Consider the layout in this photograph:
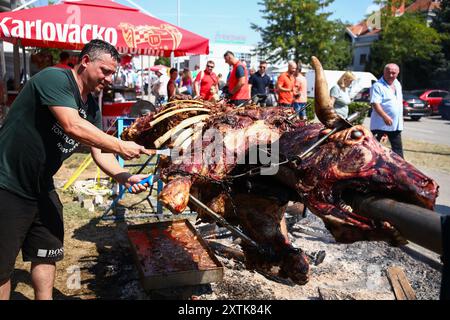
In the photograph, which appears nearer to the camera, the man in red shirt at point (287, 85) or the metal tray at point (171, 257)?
the metal tray at point (171, 257)

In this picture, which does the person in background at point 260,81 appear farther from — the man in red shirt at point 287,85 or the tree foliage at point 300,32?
the tree foliage at point 300,32

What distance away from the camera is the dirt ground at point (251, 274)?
3871 millimetres

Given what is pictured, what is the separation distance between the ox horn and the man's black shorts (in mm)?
2203

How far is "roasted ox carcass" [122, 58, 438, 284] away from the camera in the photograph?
6.88ft

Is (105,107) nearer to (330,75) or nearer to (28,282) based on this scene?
(28,282)

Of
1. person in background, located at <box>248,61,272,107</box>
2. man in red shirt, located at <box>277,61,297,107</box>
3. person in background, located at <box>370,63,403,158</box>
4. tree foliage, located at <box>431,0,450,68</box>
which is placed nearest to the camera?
person in background, located at <box>370,63,403,158</box>

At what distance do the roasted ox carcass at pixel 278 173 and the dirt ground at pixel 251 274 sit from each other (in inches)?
32.9

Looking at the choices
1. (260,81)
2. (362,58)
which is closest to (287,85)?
(260,81)

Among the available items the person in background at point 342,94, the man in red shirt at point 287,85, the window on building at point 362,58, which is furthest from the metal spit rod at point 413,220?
the window on building at point 362,58

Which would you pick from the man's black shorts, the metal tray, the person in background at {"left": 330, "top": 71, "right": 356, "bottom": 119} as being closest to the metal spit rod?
the metal tray

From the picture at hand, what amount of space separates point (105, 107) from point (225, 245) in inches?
275

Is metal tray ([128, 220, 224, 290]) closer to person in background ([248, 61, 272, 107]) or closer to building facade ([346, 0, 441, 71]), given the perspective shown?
person in background ([248, 61, 272, 107])

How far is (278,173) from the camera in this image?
9.08ft

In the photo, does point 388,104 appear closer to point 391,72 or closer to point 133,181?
point 391,72
